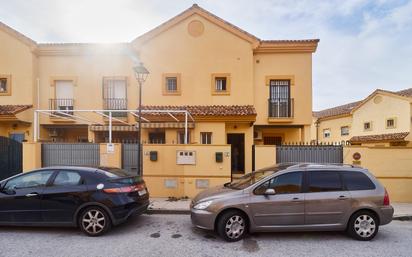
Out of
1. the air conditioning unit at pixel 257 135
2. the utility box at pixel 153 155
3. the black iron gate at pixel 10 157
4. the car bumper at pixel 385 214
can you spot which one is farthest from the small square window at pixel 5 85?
the car bumper at pixel 385 214

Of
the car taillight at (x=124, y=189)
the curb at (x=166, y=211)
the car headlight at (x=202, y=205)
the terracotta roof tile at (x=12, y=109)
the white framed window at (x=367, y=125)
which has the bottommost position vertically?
the curb at (x=166, y=211)

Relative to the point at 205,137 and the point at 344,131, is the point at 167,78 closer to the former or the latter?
the point at 205,137

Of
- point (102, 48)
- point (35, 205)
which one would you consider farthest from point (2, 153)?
point (102, 48)

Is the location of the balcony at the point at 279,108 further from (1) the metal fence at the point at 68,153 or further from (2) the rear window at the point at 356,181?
(1) the metal fence at the point at 68,153

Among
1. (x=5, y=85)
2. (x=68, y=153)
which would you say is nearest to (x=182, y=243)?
(x=68, y=153)

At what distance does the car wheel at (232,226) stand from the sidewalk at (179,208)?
88.2 inches

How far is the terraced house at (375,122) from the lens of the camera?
1945 centimetres

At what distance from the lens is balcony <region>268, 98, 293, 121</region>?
13.2 metres

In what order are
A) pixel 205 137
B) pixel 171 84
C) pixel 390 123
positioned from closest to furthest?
pixel 205 137 → pixel 171 84 → pixel 390 123

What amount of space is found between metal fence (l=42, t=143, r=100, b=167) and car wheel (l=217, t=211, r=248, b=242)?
19.9 feet

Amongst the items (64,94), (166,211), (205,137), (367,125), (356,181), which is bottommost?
(166,211)

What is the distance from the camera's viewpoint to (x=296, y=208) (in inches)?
197

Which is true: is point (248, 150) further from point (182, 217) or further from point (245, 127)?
point (182, 217)

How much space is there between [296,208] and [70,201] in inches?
201
